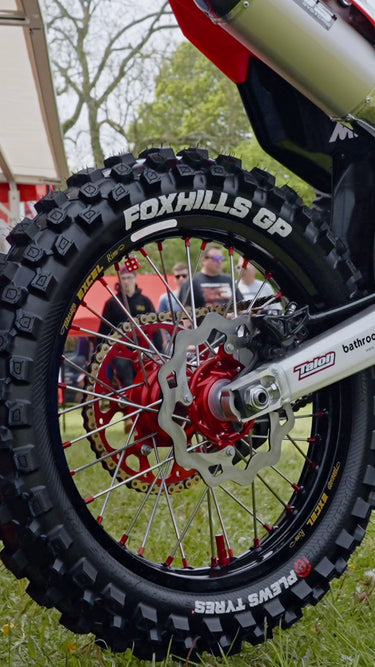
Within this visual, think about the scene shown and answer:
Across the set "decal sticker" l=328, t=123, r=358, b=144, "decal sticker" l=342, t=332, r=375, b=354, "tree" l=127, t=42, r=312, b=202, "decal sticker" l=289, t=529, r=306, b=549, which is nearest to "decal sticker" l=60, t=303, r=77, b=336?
"decal sticker" l=342, t=332, r=375, b=354

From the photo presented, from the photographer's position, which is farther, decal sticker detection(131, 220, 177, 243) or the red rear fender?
the red rear fender

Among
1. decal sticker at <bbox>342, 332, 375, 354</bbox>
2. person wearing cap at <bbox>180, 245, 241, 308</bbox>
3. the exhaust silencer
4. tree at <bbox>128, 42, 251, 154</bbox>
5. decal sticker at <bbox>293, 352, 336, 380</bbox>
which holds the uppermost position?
tree at <bbox>128, 42, 251, 154</bbox>

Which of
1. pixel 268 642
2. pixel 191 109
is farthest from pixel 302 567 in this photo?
pixel 191 109

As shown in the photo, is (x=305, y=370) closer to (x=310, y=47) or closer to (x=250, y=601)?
(x=250, y=601)

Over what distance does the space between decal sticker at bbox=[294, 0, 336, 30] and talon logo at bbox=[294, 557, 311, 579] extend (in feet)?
4.38

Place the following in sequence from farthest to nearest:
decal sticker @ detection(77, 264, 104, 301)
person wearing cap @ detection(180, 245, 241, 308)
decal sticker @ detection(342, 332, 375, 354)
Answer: person wearing cap @ detection(180, 245, 241, 308)
decal sticker @ detection(342, 332, 375, 354)
decal sticker @ detection(77, 264, 104, 301)

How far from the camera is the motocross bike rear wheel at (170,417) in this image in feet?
5.69

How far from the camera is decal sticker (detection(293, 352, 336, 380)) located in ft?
6.64

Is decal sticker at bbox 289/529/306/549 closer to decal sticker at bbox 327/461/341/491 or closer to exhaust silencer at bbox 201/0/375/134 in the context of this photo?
decal sticker at bbox 327/461/341/491

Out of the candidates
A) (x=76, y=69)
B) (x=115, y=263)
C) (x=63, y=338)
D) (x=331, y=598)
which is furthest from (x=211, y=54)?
(x=76, y=69)

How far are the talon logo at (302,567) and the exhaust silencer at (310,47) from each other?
1.15 m

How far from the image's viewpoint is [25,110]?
7309 millimetres

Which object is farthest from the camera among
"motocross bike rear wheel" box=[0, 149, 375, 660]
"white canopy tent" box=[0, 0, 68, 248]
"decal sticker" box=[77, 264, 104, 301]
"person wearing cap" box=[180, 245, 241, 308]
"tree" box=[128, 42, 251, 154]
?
"tree" box=[128, 42, 251, 154]

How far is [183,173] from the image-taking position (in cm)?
197
